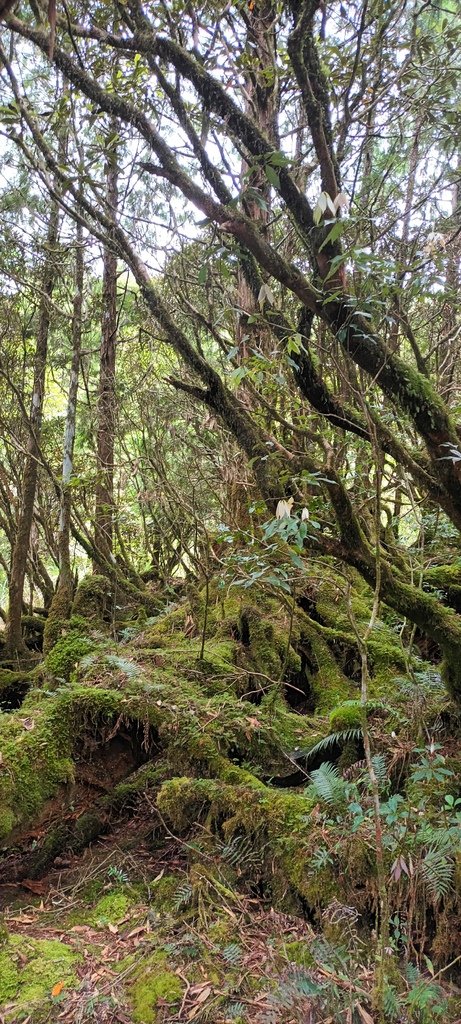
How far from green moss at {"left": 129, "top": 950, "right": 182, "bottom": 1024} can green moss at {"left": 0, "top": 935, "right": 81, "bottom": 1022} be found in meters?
0.37

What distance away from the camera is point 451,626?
3.71 meters

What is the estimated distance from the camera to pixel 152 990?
9.68ft

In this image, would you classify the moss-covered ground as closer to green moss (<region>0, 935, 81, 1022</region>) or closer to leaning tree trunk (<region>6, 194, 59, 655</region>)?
green moss (<region>0, 935, 81, 1022</region>)

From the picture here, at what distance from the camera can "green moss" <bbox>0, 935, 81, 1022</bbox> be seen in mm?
2924

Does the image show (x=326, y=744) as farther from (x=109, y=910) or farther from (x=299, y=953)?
(x=109, y=910)

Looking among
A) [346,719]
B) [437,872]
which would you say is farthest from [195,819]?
[437,872]

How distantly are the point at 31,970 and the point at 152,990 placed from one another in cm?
70

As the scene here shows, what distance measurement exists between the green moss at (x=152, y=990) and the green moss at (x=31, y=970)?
0.37m

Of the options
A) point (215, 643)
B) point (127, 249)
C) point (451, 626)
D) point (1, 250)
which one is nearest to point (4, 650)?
point (215, 643)

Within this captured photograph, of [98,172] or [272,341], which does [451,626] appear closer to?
[272,341]

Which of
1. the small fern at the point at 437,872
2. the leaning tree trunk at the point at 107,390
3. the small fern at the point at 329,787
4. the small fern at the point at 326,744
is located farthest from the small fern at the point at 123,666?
the leaning tree trunk at the point at 107,390

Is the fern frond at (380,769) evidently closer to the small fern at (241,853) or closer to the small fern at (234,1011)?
the small fern at (241,853)

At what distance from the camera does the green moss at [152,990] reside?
9.23 feet

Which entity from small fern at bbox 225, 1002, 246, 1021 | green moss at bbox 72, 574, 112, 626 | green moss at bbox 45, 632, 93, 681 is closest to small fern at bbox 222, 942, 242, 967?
small fern at bbox 225, 1002, 246, 1021
